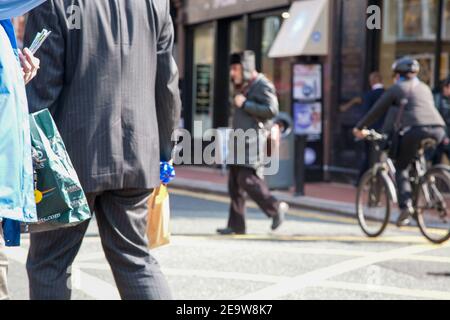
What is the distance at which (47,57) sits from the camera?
12.2 ft

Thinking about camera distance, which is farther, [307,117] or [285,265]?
[307,117]

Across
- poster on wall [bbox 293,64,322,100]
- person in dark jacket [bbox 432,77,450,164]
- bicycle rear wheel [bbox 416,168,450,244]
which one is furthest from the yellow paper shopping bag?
poster on wall [bbox 293,64,322,100]

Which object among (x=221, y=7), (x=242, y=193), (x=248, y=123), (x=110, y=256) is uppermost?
(x=221, y=7)

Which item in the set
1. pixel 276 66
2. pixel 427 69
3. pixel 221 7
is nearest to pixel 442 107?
pixel 427 69

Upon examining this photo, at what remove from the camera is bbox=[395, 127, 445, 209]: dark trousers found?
8281mm

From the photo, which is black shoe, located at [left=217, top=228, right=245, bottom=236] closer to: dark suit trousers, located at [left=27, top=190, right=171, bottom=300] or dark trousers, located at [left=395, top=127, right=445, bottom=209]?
dark trousers, located at [left=395, top=127, right=445, bottom=209]

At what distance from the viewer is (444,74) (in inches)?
519

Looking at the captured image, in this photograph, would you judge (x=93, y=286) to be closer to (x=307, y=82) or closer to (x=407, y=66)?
(x=407, y=66)

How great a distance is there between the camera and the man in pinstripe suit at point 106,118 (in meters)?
3.74

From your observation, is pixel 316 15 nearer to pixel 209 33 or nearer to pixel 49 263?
pixel 209 33

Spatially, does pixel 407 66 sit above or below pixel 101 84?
above

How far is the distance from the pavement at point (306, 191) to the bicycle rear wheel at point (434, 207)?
7.63 feet

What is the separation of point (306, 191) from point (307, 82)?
2.00 m
